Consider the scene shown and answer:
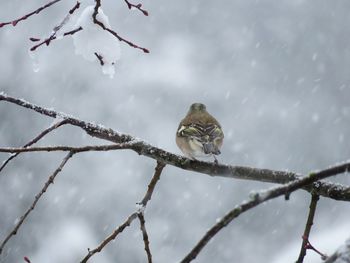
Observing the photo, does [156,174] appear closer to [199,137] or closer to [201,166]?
[201,166]

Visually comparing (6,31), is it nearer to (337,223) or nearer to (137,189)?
(137,189)

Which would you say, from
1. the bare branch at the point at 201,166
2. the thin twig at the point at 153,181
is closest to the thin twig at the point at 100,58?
the bare branch at the point at 201,166

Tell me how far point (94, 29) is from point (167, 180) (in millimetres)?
16111

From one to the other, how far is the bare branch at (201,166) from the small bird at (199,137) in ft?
3.45

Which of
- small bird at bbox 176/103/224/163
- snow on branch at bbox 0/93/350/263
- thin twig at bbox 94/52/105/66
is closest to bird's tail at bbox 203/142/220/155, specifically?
small bird at bbox 176/103/224/163

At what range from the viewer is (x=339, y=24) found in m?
23.4

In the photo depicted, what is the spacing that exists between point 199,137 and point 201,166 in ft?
4.70

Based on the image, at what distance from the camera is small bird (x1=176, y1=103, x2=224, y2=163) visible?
3412mm

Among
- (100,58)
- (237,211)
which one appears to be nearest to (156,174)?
(100,58)

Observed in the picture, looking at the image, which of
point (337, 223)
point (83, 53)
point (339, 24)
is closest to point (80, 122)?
point (83, 53)

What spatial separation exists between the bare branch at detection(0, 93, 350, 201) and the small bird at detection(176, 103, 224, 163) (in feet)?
3.45

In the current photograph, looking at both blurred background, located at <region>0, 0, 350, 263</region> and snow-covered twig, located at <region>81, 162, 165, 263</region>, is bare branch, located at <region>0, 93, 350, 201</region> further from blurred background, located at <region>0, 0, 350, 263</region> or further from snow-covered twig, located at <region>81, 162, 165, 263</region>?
blurred background, located at <region>0, 0, 350, 263</region>

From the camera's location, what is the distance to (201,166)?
2.20 meters

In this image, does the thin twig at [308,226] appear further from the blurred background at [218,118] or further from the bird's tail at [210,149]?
the blurred background at [218,118]
